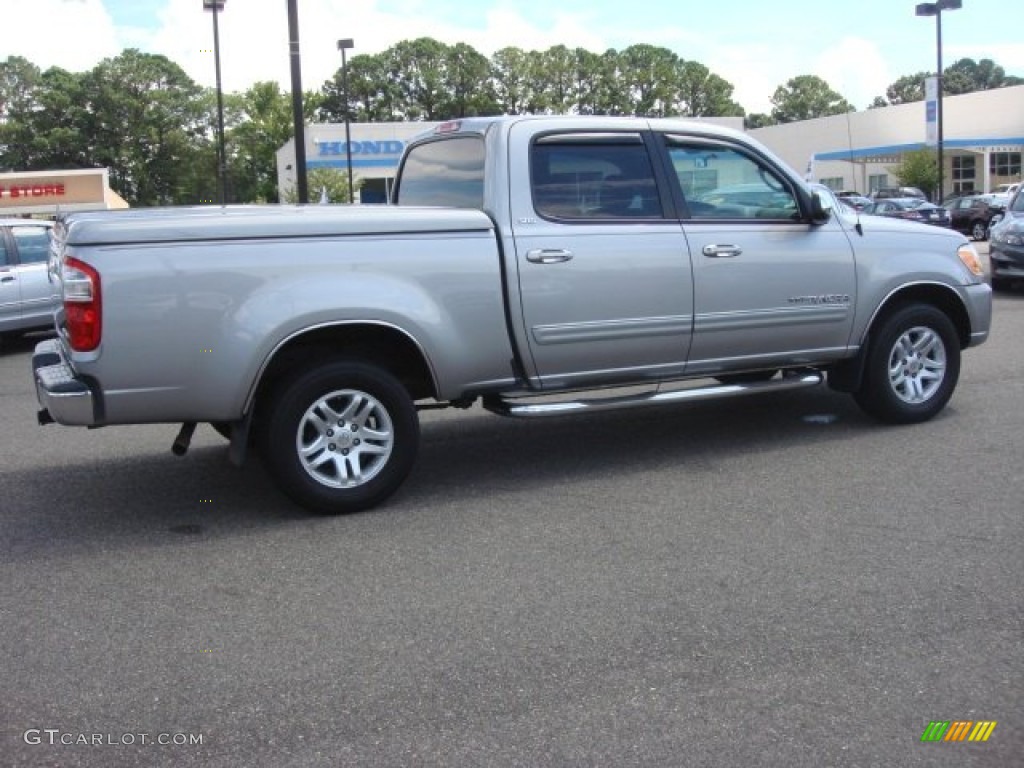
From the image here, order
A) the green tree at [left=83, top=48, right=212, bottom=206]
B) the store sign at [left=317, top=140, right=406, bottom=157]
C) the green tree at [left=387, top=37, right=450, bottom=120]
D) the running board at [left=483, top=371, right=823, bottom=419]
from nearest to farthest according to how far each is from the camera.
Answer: the running board at [left=483, top=371, right=823, bottom=419] < the store sign at [left=317, top=140, right=406, bottom=157] < the green tree at [left=83, top=48, right=212, bottom=206] < the green tree at [left=387, top=37, right=450, bottom=120]

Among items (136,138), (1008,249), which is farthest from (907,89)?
(1008,249)

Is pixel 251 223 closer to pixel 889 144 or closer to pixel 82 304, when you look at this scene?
pixel 82 304

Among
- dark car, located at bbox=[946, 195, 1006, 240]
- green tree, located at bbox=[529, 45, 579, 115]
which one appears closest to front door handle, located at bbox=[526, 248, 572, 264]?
dark car, located at bbox=[946, 195, 1006, 240]

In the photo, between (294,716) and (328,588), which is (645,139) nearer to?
(328,588)

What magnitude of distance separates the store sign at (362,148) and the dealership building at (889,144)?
0.04 meters

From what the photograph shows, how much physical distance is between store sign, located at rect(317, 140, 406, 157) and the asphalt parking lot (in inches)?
1700

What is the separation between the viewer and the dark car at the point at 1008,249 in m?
15.2

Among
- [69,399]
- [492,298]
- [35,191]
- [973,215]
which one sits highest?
[35,191]

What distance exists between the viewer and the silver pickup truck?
16.9 feet

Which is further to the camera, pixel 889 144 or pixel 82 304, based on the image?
pixel 889 144

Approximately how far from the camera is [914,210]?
32.6 meters

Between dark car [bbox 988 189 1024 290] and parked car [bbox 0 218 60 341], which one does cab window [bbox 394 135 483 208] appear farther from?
dark car [bbox 988 189 1024 290]

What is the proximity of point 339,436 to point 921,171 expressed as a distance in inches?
1800

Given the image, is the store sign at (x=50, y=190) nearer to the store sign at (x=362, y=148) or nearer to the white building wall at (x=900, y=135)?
the store sign at (x=362, y=148)
